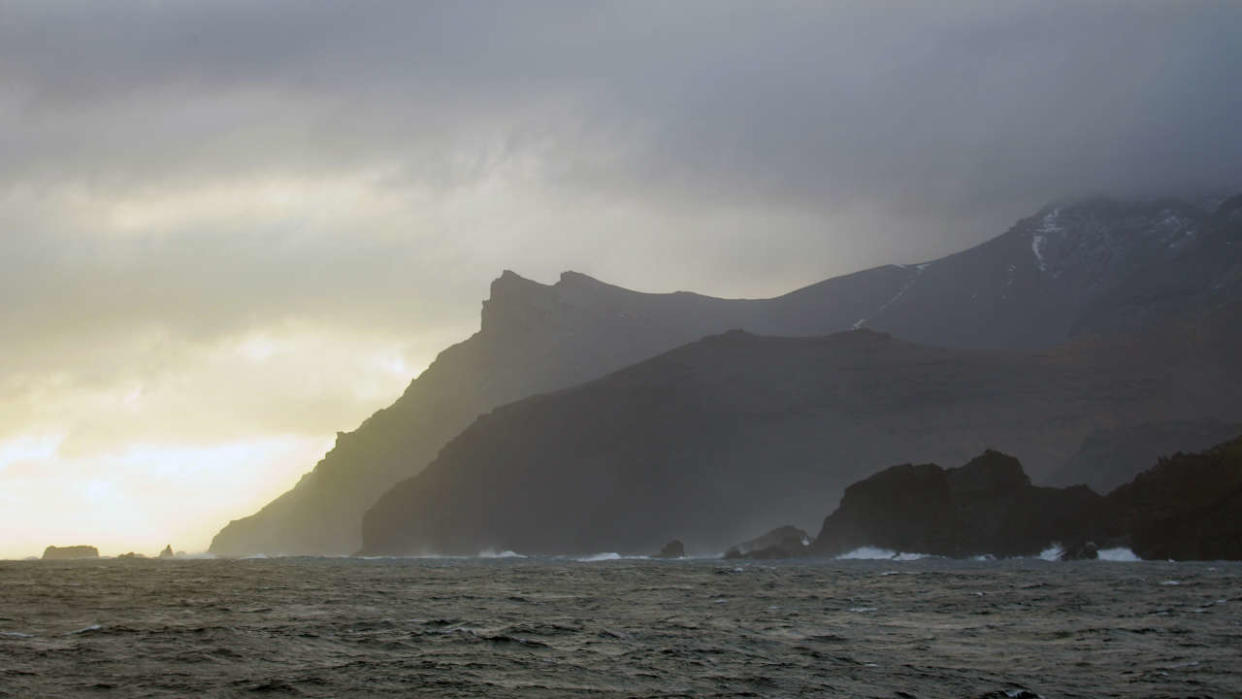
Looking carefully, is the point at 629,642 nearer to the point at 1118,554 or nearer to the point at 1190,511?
the point at 1190,511

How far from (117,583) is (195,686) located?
7749 centimetres

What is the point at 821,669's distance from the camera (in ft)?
162

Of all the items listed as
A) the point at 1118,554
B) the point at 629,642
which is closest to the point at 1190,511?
the point at 1118,554

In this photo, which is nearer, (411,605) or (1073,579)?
(411,605)

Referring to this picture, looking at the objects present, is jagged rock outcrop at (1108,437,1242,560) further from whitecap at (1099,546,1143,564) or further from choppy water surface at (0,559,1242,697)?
choppy water surface at (0,559,1242,697)

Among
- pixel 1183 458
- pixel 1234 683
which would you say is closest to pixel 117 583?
pixel 1234 683

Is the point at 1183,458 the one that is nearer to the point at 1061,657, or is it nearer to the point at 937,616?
the point at 937,616

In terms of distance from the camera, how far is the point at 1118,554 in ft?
635

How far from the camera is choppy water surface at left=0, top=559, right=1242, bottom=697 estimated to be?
4462cm

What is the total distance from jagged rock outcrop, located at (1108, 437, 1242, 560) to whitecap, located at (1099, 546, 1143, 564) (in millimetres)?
1133

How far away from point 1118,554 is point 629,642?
5957 inches

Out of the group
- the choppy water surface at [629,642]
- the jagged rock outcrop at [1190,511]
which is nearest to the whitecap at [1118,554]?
the jagged rock outcrop at [1190,511]

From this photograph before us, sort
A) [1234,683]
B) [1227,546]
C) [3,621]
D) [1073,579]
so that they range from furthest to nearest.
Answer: [1227,546], [1073,579], [3,621], [1234,683]

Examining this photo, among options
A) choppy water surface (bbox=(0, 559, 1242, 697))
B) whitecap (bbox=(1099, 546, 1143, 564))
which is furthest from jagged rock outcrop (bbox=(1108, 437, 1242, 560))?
choppy water surface (bbox=(0, 559, 1242, 697))
